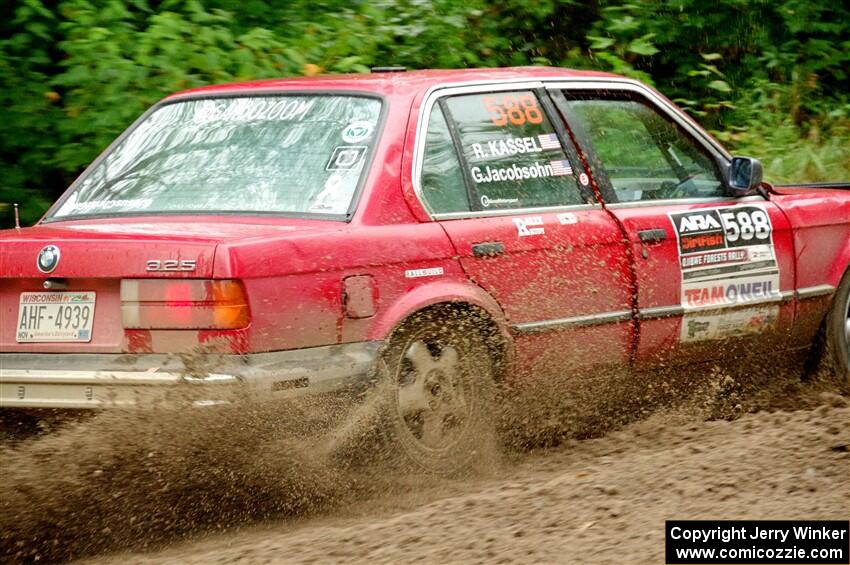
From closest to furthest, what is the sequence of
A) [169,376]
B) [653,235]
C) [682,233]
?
[169,376]
[653,235]
[682,233]

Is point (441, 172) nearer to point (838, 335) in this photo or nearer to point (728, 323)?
point (728, 323)

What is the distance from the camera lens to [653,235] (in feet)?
19.6

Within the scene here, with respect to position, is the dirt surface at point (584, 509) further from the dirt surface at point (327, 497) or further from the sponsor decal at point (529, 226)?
the sponsor decal at point (529, 226)

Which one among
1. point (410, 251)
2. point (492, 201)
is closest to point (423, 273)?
point (410, 251)

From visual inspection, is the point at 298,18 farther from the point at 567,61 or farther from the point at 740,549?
the point at 740,549

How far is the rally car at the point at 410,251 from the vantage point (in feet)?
15.3

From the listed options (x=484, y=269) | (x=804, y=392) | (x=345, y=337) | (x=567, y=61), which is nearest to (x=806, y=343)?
(x=804, y=392)

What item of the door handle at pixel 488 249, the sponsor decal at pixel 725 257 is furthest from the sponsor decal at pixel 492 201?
the sponsor decal at pixel 725 257

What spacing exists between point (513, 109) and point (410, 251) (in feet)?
3.60

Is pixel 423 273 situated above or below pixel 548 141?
below

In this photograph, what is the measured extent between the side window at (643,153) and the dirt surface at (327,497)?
1466 millimetres

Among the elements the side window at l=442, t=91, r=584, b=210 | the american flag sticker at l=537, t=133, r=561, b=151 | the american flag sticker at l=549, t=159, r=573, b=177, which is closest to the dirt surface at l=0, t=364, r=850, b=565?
the side window at l=442, t=91, r=584, b=210

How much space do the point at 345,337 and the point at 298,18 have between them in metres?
5.15

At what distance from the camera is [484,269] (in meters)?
5.31
